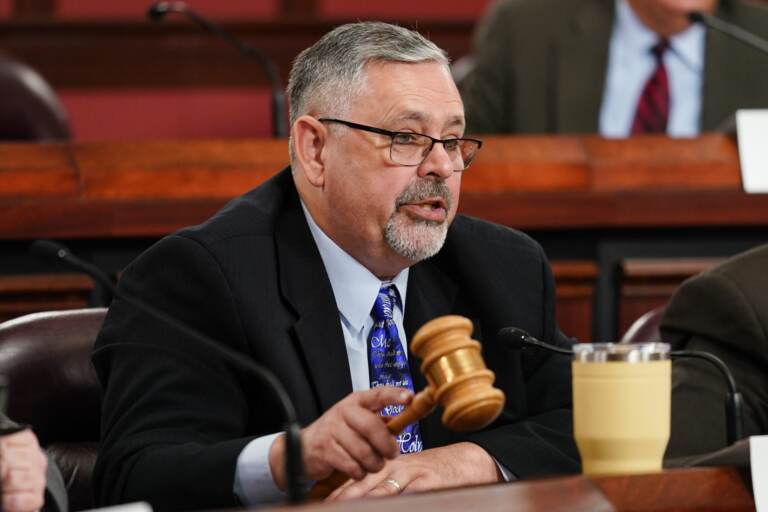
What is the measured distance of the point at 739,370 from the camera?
7.55ft

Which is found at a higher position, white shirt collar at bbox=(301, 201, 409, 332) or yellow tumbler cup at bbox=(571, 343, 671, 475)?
white shirt collar at bbox=(301, 201, 409, 332)

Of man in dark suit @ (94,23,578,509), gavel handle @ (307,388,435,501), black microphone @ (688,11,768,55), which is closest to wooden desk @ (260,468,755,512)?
gavel handle @ (307,388,435,501)

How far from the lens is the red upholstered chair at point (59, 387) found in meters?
2.26

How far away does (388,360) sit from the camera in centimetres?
223

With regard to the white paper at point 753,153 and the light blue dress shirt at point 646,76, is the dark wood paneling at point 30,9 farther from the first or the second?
the white paper at point 753,153

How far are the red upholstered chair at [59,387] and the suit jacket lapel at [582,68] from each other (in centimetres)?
237

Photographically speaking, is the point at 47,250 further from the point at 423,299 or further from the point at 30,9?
the point at 30,9

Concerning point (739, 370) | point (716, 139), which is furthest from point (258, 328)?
point (716, 139)

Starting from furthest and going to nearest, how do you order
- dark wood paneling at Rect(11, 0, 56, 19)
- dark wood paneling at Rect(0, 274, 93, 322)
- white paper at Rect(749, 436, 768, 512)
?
1. dark wood paneling at Rect(11, 0, 56, 19)
2. dark wood paneling at Rect(0, 274, 93, 322)
3. white paper at Rect(749, 436, 768, 512)

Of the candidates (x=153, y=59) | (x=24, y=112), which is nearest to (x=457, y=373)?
(x=24, y=112)

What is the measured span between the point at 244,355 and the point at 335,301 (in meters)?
0.20

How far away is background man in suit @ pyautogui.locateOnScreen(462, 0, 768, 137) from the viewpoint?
439 centimetres

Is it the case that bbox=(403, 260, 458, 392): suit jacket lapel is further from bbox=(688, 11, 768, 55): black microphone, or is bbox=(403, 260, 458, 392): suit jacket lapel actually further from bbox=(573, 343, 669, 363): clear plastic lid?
bbox=(688, 11, 768, 55): black microphone

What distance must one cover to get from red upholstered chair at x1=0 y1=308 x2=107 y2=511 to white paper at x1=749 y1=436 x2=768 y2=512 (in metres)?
1.09
